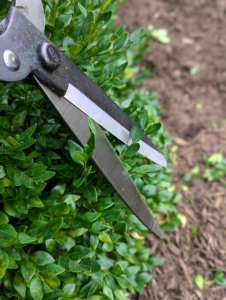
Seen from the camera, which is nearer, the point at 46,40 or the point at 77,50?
the point at 46,40

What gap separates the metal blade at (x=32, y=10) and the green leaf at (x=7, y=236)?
2.02ft

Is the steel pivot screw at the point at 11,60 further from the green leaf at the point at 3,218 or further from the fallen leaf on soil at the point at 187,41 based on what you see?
the fallen leaf on soil at the point at 187,41

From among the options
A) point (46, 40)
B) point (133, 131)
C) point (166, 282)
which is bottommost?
point (166, 282)

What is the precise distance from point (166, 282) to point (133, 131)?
927mm

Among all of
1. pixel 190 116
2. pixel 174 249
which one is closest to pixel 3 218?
pixel 174 249

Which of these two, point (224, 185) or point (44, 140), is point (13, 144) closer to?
point (44, 140)

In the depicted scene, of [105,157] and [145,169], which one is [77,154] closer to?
[105,157]

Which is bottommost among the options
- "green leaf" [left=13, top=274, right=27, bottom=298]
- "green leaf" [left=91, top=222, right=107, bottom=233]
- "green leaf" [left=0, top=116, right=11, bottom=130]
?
"green leaf" [left=91, top=222, right=107, bottom=233]

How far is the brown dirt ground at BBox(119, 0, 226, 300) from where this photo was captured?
1.97 meters

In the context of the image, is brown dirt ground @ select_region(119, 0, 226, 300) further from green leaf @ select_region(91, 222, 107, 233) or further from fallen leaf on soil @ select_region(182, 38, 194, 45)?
green leaf @ select_region(91, 222, 107, 233)

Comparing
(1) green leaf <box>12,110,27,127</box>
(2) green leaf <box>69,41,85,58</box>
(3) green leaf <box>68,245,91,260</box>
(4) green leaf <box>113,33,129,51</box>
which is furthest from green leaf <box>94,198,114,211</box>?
(4) green leaf <box>113,33,129,51</box>

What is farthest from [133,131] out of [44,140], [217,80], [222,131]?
[217,80]

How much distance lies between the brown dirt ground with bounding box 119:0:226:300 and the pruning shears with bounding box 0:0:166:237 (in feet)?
2.26

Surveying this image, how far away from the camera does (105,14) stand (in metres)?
1.47
